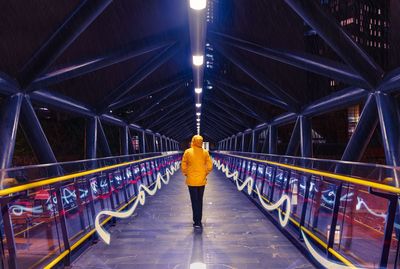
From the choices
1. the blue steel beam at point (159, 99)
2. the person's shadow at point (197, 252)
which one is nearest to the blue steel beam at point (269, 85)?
the blue steel beam at point (159, 99)

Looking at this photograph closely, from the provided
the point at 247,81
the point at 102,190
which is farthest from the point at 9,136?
the point at 247,81

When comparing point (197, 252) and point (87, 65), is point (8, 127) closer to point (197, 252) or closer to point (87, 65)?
point (87, 65)

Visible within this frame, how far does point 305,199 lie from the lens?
23.0 ft

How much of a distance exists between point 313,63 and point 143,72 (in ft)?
30.0

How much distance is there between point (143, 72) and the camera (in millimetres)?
19047

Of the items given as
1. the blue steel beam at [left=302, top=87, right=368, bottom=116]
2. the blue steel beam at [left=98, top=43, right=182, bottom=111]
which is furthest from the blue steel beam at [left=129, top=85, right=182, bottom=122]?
the blue steel beam at [left=302, top=87, right=368, bottom=116]

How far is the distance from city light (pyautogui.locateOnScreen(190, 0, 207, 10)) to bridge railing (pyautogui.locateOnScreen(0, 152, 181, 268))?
4.17 metres

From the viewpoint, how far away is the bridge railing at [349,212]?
13.4 feet

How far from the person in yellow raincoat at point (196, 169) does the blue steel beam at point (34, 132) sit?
669 cm

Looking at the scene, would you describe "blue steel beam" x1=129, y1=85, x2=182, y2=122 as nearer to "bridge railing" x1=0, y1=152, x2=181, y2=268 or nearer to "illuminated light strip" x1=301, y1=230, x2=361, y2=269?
"bridge railing" x1=0, y1=152, x2=181, y2=268

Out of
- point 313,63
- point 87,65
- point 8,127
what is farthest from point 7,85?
point 313,63

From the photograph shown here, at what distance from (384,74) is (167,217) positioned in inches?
253

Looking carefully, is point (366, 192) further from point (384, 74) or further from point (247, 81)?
point (247, 81)

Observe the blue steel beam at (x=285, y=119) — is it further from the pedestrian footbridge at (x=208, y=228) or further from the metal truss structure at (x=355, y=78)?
the pedestrian footbridge at (x=208, y=228)
